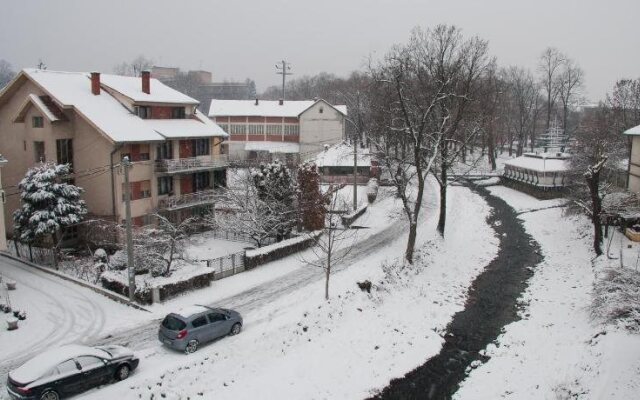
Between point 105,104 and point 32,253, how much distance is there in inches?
441

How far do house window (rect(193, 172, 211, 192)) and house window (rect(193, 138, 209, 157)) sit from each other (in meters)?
1.60

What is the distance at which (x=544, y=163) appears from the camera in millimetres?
52625

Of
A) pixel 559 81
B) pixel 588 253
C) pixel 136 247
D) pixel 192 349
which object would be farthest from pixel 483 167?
pixel 192 349

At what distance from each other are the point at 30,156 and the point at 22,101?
13.4 ft

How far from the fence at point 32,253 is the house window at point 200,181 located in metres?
11.8

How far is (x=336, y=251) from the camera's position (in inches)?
1273

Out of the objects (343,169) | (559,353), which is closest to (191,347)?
(559,353)

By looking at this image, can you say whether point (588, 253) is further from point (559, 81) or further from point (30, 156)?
point (559, 81)

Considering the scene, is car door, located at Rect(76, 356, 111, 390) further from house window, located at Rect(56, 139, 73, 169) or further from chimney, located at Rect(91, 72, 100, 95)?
chimney, located at Rect(91, 72, 100, 95)

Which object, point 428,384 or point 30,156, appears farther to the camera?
point 30,156

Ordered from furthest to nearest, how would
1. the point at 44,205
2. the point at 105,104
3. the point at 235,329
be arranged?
the point at 105,104, the point at 44,205, the point at 235,329

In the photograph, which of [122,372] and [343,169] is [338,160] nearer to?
[343,169]

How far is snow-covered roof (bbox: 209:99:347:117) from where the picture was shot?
2862 inches

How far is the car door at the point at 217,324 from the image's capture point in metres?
19.3
